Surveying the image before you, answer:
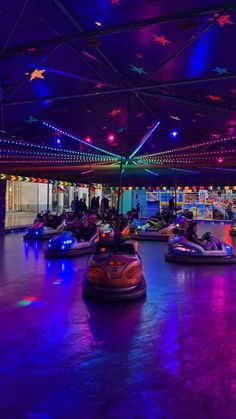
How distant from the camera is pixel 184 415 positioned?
1837 millimetres

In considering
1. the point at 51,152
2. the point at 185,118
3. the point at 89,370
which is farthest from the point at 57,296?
the point at 51,152

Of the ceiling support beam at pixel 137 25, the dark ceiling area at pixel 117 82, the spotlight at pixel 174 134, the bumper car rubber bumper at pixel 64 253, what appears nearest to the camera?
the ceiling support beam at pixel 137 25

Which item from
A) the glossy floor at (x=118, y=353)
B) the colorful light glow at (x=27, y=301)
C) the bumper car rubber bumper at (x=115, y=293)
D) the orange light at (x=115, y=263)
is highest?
the orange light at (x=115, y=263)

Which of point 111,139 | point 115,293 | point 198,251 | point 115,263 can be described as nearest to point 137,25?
point 115,263

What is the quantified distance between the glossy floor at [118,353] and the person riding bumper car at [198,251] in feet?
4.95

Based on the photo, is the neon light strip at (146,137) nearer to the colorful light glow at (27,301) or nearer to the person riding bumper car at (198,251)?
the person riding bumper car at (198,251)

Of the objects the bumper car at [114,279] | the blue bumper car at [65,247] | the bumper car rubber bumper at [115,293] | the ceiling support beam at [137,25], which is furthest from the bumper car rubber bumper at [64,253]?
the ceiling support beam at [137,25]

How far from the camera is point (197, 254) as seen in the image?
6270mm

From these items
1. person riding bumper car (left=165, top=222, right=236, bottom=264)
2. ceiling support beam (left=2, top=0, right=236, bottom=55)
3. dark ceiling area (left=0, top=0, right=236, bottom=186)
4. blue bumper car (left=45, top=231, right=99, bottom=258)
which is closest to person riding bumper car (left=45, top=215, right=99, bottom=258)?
blue bumper car (left=45, top=231, right=99, bottom=258)

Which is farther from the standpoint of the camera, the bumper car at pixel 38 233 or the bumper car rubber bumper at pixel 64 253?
the bumper car at pixel 38 233

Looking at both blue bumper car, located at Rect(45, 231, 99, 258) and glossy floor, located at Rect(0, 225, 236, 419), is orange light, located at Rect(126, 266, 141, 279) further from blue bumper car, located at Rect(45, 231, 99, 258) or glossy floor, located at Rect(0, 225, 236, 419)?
blue bumper car, located at Rect(45, 231, 99, 258)

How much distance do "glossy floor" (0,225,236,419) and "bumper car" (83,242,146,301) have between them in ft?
0.43

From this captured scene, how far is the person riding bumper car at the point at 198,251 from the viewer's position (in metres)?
6.25

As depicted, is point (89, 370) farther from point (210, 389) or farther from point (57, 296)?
point (57, 296)
